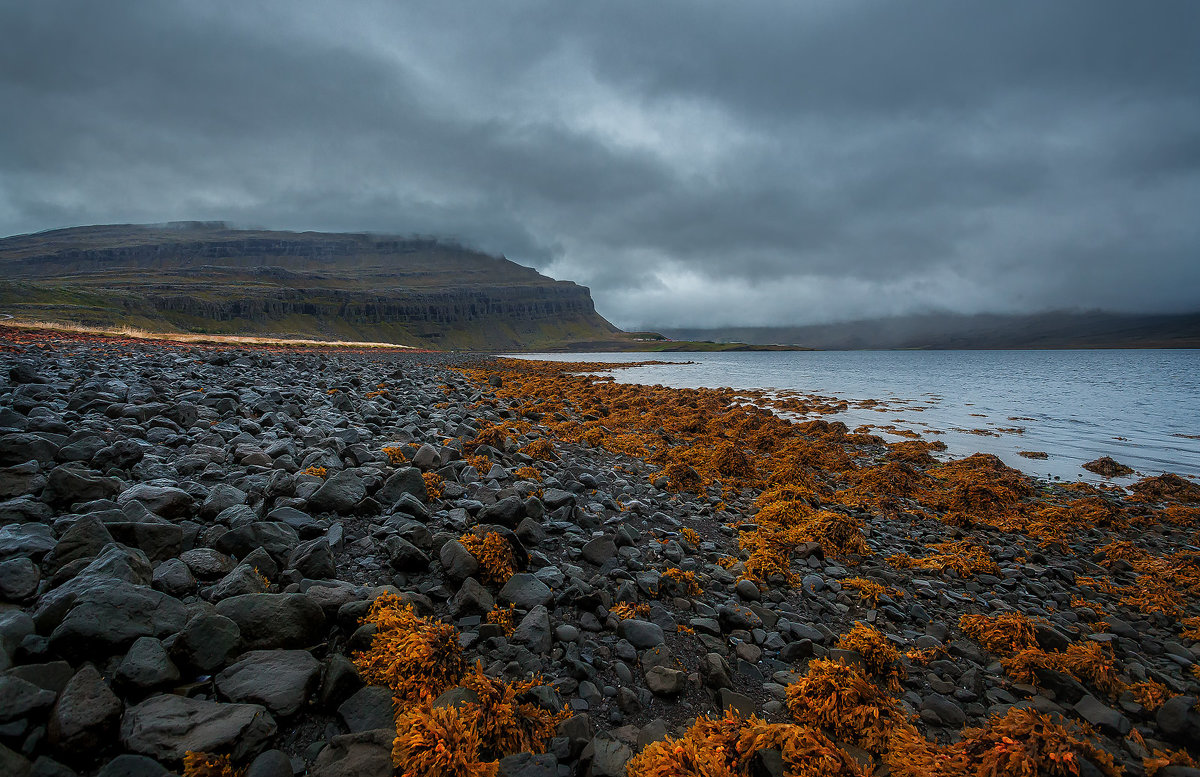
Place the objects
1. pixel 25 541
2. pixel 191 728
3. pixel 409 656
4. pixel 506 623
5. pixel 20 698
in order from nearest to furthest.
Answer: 1. pixel 20 698
2. pixel 191 728
3. pixel 409 656
4. pixel 25 541
5. pixel 506 623

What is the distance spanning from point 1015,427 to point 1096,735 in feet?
71.5

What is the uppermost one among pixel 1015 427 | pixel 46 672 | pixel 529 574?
pixel 46 672

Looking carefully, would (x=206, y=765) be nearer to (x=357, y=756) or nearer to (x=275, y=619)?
(x=357, y=756)

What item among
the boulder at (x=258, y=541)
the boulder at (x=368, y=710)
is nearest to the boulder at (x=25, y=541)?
the boulder at (x=258, y=541)

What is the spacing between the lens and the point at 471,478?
6.37 meters

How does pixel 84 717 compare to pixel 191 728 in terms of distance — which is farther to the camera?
pixel 191 728

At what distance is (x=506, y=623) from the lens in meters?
3.70

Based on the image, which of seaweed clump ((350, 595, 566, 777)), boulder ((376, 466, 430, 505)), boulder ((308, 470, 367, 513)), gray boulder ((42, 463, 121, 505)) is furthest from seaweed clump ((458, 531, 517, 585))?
gray boulder ((42, 463, 121, 505))

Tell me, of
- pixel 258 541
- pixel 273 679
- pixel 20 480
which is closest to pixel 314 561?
pixel 258 541

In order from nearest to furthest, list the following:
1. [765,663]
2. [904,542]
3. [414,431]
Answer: [765,663], [904,542], [414,431]

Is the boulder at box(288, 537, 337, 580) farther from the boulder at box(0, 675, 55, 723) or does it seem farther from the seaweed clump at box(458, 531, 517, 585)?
the boulder at box(0, 675, 55, 723)

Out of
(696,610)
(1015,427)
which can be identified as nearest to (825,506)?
(696,610)

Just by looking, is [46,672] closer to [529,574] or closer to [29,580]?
[29,580]

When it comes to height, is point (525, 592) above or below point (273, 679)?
below
